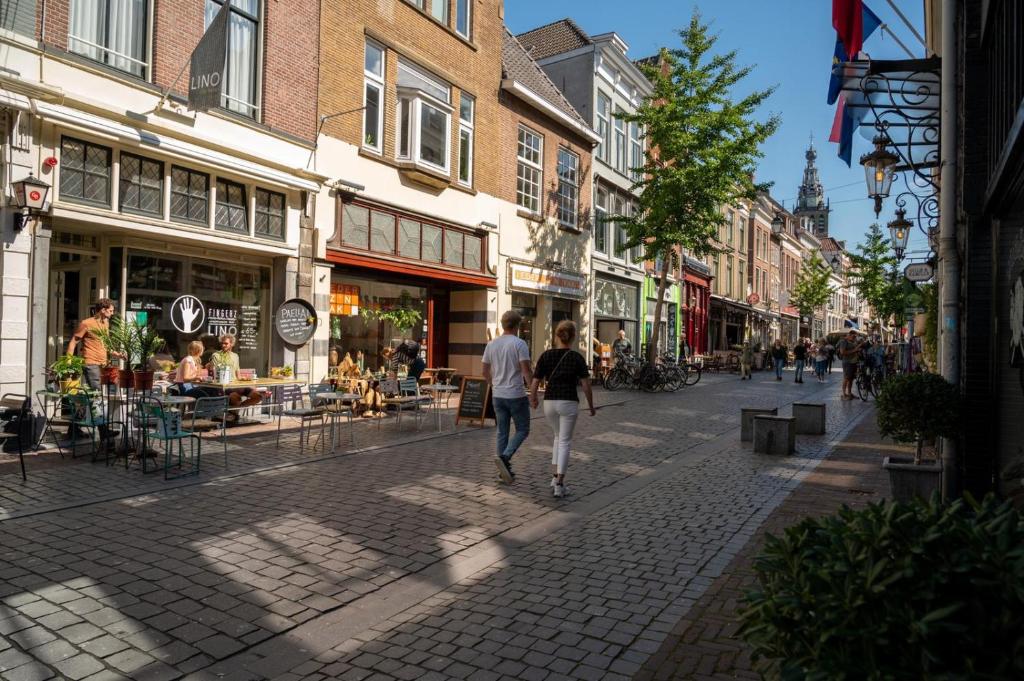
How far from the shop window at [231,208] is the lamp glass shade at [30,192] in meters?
2.87

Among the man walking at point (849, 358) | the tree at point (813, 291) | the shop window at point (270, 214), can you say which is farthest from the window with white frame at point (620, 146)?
the tree at point (813, 291)

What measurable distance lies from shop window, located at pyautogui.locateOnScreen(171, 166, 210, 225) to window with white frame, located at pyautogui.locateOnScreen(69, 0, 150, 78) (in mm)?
1533

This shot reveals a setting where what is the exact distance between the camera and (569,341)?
7.27 m

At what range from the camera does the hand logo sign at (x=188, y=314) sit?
440 inches

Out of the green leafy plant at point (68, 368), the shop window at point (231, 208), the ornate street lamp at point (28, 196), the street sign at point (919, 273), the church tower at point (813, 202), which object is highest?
the church tower at point (813, 202)

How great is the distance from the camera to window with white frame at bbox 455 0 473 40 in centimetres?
1706

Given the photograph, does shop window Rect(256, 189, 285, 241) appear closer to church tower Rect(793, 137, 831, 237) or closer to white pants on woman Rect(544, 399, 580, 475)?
white pants on woman Rect(544, 399, 580, 475)

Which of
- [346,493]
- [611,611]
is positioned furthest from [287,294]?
[611,611]

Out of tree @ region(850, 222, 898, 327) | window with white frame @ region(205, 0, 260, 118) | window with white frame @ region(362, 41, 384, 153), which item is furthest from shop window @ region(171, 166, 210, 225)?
tree @ region(850, 222, 898, 327)

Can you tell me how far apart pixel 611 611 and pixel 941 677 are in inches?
104

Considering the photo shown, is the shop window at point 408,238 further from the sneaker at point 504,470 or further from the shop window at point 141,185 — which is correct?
the sneaker at point 504,470

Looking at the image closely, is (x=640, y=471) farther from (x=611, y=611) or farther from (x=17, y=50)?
(x=17, y=50)

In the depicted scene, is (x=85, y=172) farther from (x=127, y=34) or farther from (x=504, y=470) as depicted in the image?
(x=504, y=470)

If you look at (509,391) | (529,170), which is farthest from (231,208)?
(529,170)
